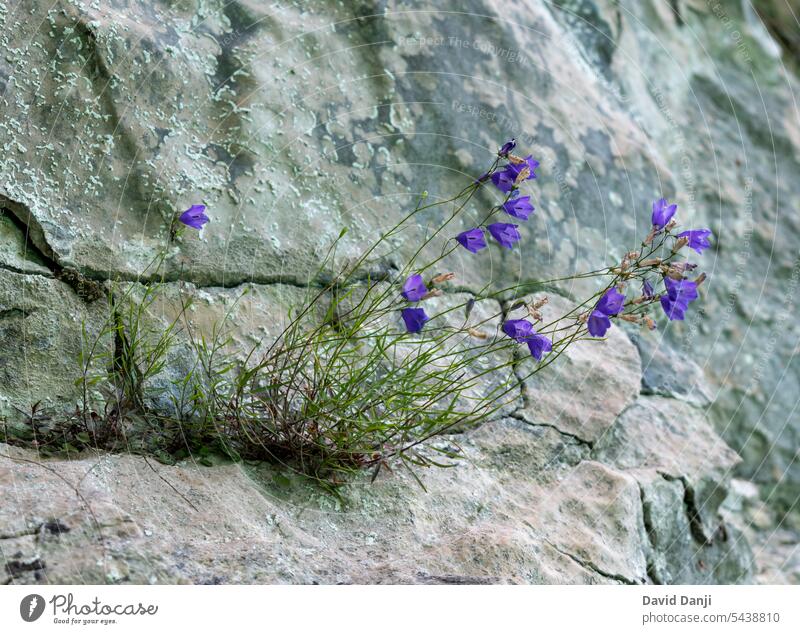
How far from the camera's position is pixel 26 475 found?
160 cm

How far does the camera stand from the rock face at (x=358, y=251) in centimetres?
169

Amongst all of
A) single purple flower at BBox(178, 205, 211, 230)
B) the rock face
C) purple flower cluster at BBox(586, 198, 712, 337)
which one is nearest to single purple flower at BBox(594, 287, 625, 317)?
purple flower cluster at BBox(586, 198, 712, 337)

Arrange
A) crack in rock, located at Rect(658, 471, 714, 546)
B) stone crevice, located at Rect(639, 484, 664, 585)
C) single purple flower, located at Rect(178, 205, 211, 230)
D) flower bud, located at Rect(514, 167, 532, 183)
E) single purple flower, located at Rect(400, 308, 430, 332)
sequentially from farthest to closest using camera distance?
crack in rock, located at Rect(658, 471, 714, 546), stone crevice, located at Rect(639, 484, 664, 585), single purple flower, located at Rect(178, 205, 211, 230), flower bud, located at Rect(514, 167, 532, 183), single purple flower, located at Rect(400, 308, 430, 332)

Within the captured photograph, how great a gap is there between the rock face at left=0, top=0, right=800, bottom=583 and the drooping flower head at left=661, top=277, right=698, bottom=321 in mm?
598

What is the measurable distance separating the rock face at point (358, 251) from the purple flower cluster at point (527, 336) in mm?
421

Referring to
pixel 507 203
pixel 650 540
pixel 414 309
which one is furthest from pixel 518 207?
pixel 650 540

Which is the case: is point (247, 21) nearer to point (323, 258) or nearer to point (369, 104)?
point (369, 104)

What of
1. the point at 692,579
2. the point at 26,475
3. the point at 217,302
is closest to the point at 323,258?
the point at 217,302

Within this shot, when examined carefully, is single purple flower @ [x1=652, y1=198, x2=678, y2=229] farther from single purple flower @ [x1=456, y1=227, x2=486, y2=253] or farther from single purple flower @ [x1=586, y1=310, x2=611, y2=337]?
single purple flower @ [x1=456, y1=227, x2=486, y2=253]

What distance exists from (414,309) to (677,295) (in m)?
0.55

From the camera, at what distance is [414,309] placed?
5.21ft

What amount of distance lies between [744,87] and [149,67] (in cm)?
294

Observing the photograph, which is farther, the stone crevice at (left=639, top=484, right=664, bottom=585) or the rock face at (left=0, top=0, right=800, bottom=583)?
the stone crevice at (left=639, top=484, right=664, bottom=585)

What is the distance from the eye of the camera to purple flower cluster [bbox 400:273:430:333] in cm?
159
